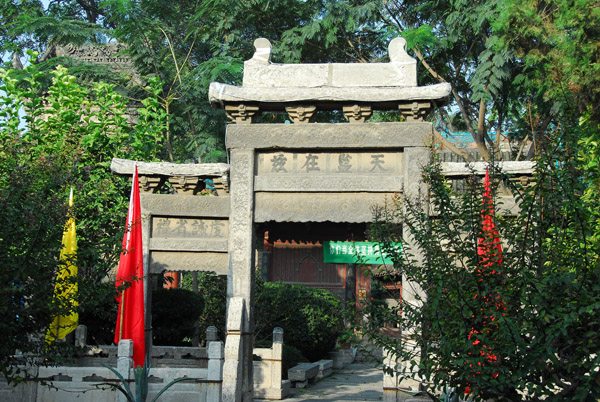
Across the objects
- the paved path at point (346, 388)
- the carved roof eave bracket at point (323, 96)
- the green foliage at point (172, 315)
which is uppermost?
the carved roof eave bracket at point (323, 96)

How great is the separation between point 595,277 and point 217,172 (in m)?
6.03

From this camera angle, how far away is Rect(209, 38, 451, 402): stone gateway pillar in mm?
9383

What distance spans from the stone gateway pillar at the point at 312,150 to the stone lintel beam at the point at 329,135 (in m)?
0.01

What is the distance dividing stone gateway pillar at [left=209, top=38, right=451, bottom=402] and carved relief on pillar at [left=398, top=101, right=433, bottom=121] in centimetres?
1

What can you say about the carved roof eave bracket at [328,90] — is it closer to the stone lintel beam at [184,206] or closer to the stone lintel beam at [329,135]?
the stone lintel beam at [329,135]

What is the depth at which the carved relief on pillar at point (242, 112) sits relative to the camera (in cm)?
970

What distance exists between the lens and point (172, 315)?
14203 mm

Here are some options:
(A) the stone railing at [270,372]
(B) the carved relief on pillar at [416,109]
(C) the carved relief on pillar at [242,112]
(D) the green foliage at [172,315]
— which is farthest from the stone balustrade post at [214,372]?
(D) the green foliage at [172,315]

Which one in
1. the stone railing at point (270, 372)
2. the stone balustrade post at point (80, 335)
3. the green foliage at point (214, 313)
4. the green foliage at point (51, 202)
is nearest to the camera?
the green foliage at point (51, 202)

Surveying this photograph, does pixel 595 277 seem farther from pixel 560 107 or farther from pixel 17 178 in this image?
pixel 560 107

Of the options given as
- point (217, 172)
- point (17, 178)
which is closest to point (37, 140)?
point (217, 172)

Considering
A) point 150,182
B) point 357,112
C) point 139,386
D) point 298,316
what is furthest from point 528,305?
point 298,316

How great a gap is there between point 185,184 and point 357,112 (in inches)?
110

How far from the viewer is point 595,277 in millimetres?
5145
